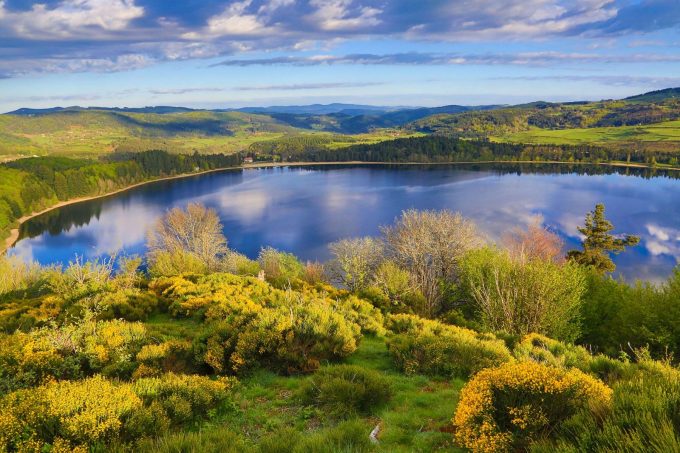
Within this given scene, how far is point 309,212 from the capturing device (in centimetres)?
8594

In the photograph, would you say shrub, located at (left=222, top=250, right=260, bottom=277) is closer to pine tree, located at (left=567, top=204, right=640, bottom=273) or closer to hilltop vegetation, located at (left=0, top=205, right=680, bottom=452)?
hilltop vegetation, located at (left=0, top=205, right=680, bottom=452)

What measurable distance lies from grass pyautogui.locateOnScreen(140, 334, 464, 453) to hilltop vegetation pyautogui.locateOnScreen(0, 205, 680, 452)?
0.04 meters

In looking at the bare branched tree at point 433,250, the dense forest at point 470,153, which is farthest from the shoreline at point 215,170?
the bare branched tree at point 433,250

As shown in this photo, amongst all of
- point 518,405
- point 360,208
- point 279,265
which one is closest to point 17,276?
point 279,265

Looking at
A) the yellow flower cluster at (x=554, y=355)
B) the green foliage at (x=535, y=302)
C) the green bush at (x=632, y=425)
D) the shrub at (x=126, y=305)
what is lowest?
the green foliage at (x=535, y=302)

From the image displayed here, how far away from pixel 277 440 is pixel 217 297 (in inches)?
498

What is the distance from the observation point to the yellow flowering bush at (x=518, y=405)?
5660 mm

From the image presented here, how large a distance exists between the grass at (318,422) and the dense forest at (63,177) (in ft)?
302

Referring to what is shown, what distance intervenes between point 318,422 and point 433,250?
2756cm

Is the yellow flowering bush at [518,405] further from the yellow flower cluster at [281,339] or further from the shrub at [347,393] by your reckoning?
the yellow flower cluster at [281,339]

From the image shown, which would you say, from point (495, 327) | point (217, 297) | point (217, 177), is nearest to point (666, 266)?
point (495, 327)

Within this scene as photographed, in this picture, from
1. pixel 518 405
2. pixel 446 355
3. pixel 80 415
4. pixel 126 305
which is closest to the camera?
pixel 518 405

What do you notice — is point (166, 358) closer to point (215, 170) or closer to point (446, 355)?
point (446, 355)

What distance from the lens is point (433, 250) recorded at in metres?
34.1
